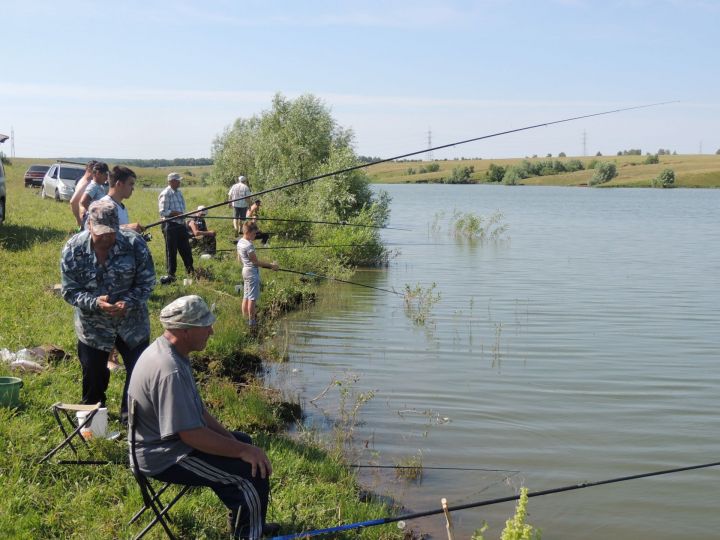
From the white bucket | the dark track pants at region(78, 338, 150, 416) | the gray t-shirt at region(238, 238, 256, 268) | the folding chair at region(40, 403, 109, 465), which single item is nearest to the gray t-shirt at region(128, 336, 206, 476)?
the folding chair at region(40, 403, 109, 465)

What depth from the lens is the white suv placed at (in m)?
28.0

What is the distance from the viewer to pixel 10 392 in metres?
6.01

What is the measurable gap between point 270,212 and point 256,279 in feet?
39.5

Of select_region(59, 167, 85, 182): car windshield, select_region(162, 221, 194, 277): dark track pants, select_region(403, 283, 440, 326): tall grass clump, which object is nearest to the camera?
select_region(162, 221, 194, 277): dark track pants

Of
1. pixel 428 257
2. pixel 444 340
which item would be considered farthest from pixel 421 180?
pixel 444 340

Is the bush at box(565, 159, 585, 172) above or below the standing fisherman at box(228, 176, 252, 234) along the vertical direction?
above

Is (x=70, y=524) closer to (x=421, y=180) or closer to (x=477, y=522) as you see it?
(x=477, y=522)

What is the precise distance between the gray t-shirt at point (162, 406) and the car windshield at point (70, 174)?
87.3 ft

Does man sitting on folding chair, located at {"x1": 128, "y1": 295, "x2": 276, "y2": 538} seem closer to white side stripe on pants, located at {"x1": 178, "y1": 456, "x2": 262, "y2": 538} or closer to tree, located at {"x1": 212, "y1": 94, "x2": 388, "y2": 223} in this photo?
white side stripe on pants, located at {"x1": 178, "y1": 456, "x2": 262, "y2": 538}

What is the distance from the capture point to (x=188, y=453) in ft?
14.4

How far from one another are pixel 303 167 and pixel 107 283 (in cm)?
2606

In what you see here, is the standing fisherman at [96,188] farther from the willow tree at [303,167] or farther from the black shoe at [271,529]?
the willow tree at [303,167]

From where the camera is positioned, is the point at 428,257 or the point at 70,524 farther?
the point at 428,257

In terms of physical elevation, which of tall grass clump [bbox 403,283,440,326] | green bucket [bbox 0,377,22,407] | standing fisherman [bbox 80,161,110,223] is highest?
standing fisherman [bbox 80,161,110,223]
